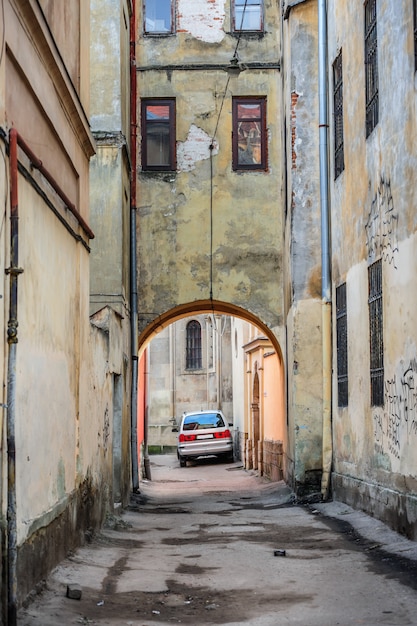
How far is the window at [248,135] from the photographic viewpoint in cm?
2017

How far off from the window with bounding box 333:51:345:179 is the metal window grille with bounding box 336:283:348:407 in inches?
78.9

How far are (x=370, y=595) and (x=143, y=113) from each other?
14244 millimetres

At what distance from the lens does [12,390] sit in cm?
633

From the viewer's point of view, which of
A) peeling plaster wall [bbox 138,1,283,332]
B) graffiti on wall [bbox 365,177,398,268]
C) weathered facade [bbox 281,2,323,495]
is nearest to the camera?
graffiti on wall [bbox 365,177,398,268]

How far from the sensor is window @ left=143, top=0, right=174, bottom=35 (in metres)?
20.5

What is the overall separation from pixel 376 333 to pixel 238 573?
4.58 m

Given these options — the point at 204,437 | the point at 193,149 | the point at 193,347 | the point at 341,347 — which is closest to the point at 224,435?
the point at 204,437

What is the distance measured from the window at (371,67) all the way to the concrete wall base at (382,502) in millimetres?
4783

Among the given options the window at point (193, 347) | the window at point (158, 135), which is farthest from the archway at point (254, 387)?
the window at point (193, 347)

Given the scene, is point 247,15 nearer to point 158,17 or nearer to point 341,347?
point 158,17

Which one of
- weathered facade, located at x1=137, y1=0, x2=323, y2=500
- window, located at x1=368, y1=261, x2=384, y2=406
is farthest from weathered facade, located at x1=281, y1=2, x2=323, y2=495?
window, located at x1=368, y1=261, x2=384, y2=406

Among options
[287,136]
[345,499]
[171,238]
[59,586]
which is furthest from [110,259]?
[59,586]

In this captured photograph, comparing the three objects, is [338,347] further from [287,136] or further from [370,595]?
[370,595]

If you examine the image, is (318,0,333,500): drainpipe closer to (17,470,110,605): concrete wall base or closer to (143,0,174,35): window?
(143,0,174,35): window
